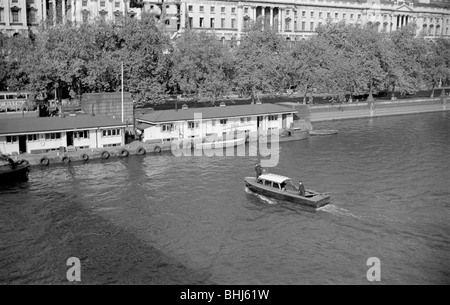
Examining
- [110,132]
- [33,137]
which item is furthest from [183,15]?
[33,137]

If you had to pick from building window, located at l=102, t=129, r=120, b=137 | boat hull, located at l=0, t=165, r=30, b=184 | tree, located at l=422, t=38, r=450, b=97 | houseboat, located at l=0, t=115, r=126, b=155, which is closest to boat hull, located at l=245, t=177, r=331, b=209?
boat hull, located at l=0, t=165, r=30, b=184

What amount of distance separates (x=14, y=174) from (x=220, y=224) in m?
24.4

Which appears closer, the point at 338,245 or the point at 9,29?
the point at 338,245

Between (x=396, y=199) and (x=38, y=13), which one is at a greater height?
(x=38, y=13)

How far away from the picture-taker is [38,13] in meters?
141

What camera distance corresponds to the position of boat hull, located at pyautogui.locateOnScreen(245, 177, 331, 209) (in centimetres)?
5161

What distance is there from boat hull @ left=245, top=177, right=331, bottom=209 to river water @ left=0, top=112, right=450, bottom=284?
674mm

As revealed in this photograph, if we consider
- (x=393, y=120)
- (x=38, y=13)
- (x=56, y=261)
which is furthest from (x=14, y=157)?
(x=38, y=13)

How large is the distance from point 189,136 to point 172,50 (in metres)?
32.3

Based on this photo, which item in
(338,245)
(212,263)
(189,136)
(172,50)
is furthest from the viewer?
(172,50)

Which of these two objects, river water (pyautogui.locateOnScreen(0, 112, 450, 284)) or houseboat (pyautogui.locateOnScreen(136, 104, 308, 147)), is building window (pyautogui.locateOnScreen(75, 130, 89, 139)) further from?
houseboat (pyautogui.locateOnScreen(136, 104, 308, 147))

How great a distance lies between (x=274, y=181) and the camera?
55500mm

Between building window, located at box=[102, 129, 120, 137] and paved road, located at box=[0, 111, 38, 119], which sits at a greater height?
paved road, located at box=[0, 111, 38, 119]

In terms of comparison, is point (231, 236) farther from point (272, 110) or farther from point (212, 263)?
point (272, 110)
